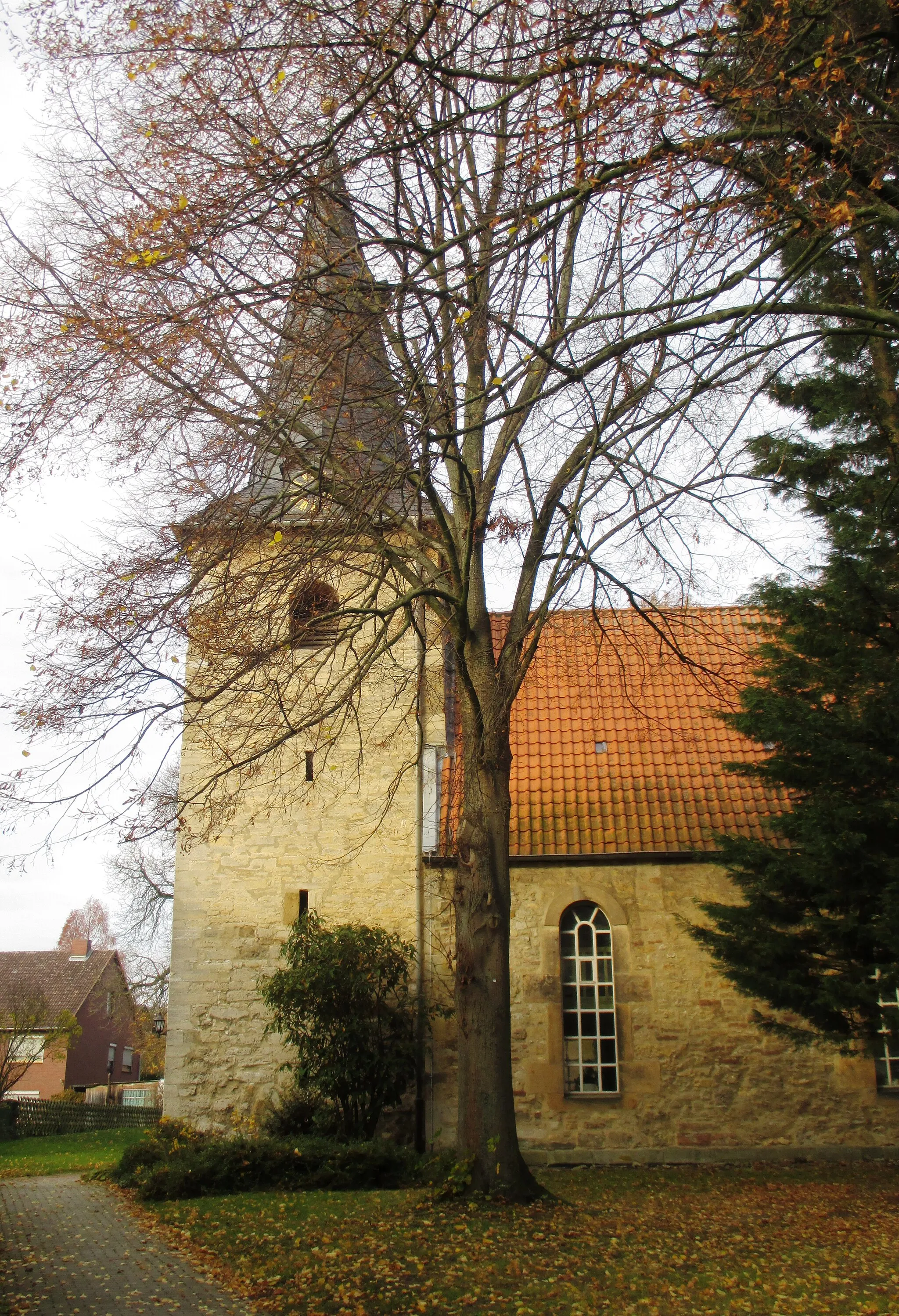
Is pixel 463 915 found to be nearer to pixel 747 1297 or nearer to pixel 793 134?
pixel 747 1297

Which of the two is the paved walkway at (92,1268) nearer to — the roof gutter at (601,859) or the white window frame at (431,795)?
the white window frame at (431,795)

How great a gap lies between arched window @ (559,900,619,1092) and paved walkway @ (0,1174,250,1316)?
5.20 metres

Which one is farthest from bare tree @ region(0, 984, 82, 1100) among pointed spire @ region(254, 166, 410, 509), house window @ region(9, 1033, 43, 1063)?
pointed spire @ region(254, 166, 410, 509)

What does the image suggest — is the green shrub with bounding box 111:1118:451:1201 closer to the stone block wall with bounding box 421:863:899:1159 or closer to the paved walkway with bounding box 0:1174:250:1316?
the paved walkway with bounding box 0:1174:250:1316

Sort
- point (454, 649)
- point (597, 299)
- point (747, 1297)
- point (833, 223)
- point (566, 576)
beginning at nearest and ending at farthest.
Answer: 1. point (833, 223)
2. point (747, 1297)
3. point (597, 299)
4. point (566, 576)
5. point (454, 649)

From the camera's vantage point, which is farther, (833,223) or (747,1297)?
(747,1297)

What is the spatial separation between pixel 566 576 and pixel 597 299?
2.15 meters

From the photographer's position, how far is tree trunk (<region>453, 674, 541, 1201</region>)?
7918 mm

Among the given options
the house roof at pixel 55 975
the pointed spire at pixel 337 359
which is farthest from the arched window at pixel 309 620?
the house roof at pixel 55 975

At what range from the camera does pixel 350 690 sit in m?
8.23

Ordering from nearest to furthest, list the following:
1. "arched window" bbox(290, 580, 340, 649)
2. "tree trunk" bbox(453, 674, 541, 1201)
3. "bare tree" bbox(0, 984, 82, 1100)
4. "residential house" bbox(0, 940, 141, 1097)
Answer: "arched window" bbox(290, 580, 340, 649)
"tree trunk" bbox(453, 674, 541, 1201)
"bare tree" bbox(0, 984, 82, 1100)
"residential house" bbox(0, 940, 141, 1097)

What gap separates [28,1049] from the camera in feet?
103

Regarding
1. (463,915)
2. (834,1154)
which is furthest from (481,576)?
(834,1154)

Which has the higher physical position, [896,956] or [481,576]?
[481,576]
